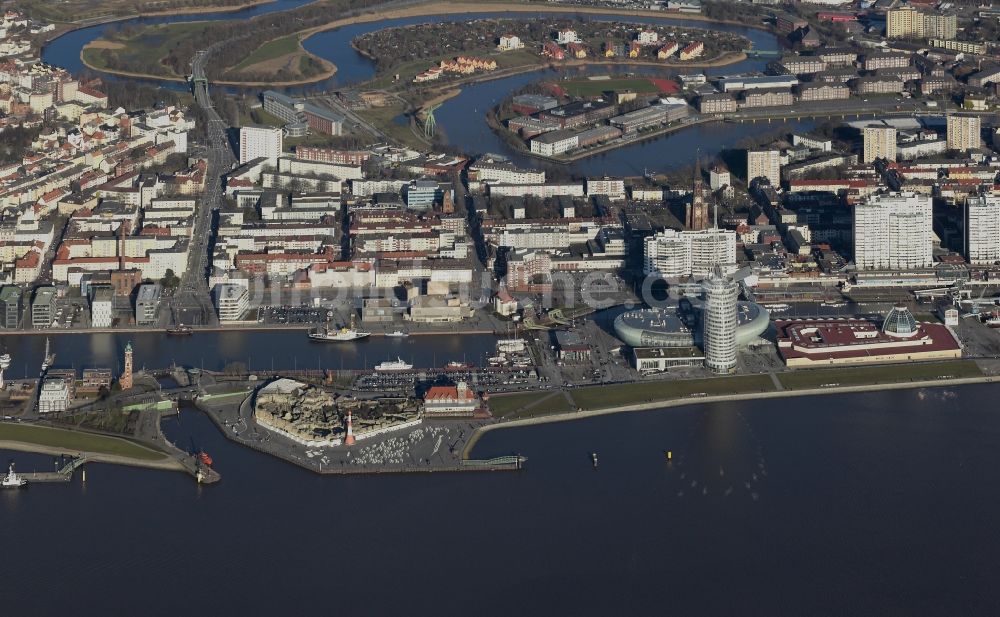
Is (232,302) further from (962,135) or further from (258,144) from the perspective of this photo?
(962,135)

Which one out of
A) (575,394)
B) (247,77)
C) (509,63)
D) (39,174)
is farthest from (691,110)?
(575,394)

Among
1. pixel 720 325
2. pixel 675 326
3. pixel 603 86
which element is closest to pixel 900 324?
pixel 720 325

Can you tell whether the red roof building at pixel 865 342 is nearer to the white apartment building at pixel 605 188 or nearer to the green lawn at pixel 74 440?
the white apartment building at pixel 605 188

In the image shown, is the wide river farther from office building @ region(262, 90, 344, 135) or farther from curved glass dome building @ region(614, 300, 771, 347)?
curved glass dome building @ region(614, 300, 771, 347)

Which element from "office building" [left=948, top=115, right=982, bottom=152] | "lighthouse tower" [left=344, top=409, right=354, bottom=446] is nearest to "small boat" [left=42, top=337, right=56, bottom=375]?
"lighthouse tower" [left=344, top=409, right=354, bottom=446]

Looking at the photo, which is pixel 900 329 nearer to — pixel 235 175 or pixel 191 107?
pixel 235 175
